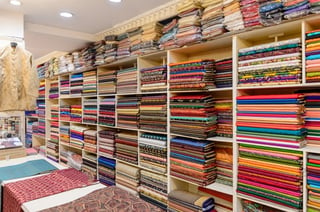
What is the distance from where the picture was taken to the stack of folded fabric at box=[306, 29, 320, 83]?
1431mm

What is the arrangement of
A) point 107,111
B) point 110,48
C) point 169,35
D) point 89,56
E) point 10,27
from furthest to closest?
1. point 89,56
2. point 107,111
3. point 110,48
4. point 10,27
5. point 169,35

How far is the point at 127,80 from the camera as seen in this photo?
9.18 feet

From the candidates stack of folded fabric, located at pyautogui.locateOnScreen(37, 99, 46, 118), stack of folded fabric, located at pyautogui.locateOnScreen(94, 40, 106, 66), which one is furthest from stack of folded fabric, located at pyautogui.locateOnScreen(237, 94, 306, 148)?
stack of folded fabric, located at pyautogui.locateOnScreen(37, 99, 46, 118)

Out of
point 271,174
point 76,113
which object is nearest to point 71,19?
point 76,113

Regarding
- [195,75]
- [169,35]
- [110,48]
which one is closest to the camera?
[195,75]

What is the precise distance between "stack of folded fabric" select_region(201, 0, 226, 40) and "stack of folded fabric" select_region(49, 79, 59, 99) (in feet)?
11.0

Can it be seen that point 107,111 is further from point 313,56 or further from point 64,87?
point 313,56

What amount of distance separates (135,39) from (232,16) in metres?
1.22

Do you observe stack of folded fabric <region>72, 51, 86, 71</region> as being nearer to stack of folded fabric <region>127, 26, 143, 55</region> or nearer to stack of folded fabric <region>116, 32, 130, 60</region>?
stack of folded fabric <region>116, 32, 130, 60</region>

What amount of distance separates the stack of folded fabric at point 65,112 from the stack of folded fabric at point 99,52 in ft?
3.99

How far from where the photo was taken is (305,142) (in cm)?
157

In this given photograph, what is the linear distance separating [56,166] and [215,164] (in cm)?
179

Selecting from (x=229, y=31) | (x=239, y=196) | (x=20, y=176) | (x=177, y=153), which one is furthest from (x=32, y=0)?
(x=239, y=196)

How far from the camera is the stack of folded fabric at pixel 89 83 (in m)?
3.36
